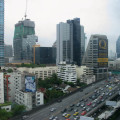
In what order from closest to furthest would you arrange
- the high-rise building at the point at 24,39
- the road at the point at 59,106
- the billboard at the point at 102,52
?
the road at the point at 59,106, the billboard at the point at 102,52, the high-rise building at the point at 24,39

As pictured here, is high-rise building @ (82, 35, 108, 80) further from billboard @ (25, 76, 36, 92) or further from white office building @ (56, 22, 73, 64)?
billboard @ (25, 76, 36, 92)

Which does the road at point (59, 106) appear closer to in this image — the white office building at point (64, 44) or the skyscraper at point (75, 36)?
the white office building at point (64, 44)

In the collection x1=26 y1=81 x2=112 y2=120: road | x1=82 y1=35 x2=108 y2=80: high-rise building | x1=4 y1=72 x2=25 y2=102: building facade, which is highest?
x1=82 y1=35 x2=108 y2=80: high-rise building

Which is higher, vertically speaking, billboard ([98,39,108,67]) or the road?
billboard ([98,39,108,67])

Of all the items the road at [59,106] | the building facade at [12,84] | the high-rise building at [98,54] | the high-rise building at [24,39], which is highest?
the high-rise building at [24,39]

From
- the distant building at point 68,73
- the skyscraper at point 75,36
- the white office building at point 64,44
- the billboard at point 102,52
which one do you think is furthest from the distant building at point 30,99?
the skyscraper at point 75,36

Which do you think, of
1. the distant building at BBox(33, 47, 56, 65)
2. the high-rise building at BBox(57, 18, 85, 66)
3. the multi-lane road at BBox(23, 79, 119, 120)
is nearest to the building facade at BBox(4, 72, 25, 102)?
the multi-lane road at BBox(23, 79, 119, 120)

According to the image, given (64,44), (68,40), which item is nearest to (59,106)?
(64,44)

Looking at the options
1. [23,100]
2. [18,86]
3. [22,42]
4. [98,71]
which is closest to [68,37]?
[98,71]
